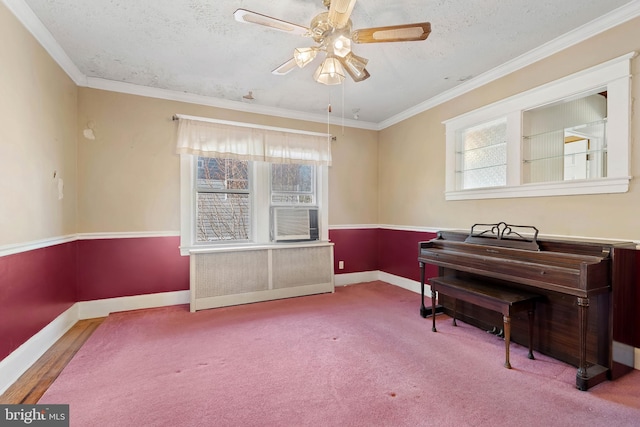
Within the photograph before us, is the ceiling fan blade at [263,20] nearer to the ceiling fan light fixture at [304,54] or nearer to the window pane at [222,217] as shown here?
the ceiling fan light fixture at [304,54]

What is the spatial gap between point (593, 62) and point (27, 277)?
15.6 feet

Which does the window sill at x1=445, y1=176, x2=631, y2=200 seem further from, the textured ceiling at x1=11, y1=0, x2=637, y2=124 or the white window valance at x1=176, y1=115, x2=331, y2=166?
the white window valance at x1=176, y1=115, x2=331, y2=166

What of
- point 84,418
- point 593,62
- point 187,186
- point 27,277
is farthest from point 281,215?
point 593,62

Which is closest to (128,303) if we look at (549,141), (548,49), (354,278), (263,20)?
(354,278)

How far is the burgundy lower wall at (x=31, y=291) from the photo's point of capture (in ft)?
6.51

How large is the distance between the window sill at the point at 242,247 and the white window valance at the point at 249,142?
1145 mm

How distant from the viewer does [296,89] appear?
3.49m

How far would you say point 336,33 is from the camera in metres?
1.90

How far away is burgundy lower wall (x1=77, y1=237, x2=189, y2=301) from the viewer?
325 centimetres

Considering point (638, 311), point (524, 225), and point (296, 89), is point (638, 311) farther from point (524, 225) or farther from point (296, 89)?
point (296, 89)

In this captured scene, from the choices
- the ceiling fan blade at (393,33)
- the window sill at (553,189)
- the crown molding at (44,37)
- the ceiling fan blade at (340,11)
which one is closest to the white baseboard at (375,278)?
the window sill at (553,189)

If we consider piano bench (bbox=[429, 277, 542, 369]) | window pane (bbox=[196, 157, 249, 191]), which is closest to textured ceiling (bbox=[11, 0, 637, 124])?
window pane (bbox=[196, 157, 249, 191])

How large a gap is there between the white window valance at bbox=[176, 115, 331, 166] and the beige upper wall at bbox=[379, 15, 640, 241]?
1.14 meters

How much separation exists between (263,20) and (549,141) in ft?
9.42
